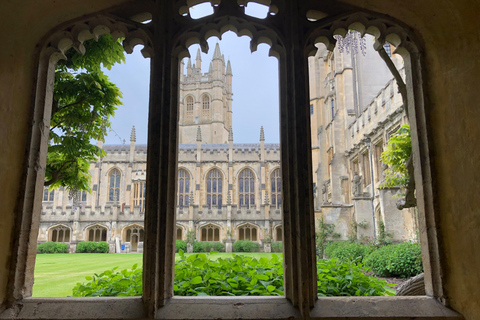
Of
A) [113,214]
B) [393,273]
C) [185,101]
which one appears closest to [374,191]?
[393,273]

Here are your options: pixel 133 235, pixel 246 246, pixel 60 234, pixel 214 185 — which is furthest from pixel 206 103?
pixel 246 246

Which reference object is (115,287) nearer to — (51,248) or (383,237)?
(383,237)

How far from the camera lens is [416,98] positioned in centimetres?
185

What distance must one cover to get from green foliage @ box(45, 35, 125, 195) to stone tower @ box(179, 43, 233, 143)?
102 feet

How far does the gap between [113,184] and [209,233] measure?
27.4 ft

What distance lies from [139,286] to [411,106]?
5.44 ft

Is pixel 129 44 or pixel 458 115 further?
pixel 129 44

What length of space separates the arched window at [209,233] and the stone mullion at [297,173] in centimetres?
1997

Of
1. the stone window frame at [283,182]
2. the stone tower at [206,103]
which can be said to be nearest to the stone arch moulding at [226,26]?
the stone window frame at [283,182]

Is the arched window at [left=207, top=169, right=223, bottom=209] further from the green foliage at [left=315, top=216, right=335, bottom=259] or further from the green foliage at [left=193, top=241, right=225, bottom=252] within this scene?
the green foliage at [left=315, top=216, right=335, bottom=259]

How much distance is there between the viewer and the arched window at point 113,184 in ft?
83.9

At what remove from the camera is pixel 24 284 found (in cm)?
167

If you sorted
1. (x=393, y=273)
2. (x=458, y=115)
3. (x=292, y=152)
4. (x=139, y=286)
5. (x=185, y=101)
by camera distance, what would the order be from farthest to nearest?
(x=185, y=101) → (x=393, y=273) → (x=139, y=286) → (x=292, y=152) → (x=458, y=115)

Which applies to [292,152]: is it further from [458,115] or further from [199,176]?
[199,176]
